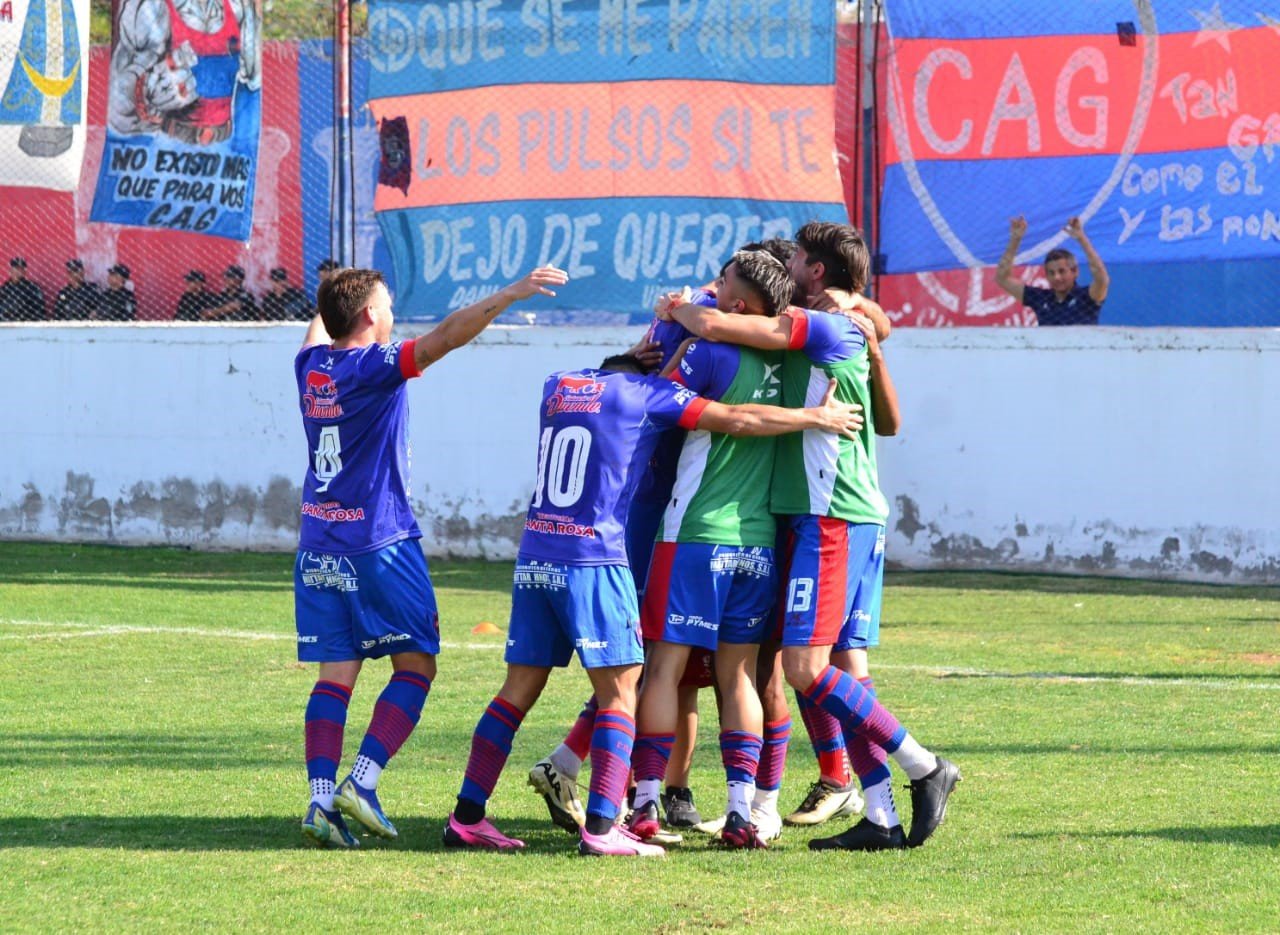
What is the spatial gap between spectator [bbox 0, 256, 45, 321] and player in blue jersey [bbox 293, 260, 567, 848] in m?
11.8

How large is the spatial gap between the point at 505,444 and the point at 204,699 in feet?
22.3

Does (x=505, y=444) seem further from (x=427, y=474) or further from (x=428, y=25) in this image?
(x=428, y=25)

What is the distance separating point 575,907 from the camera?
5129mm

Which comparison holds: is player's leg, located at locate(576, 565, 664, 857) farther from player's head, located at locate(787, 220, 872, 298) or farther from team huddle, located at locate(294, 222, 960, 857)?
player's head, located at locate(787, 220, 872, 298)

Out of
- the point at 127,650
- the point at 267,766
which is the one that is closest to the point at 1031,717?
the point at 267,766

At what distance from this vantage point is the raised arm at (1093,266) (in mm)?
14156

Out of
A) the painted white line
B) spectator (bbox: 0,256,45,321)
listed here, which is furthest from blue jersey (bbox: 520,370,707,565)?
spectator (bbox: 0,256,45,321)

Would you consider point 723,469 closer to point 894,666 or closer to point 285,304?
point 894,666

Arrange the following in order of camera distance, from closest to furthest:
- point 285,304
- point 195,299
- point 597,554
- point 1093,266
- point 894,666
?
point 597,554, point 894,666, point 1093,266, point 285,304, point 195,299

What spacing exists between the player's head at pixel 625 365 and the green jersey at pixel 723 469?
131 millimetres

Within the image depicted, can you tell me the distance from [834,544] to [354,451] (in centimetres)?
156

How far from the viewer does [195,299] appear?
16734mm

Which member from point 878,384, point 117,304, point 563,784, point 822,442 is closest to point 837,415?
point 822,442

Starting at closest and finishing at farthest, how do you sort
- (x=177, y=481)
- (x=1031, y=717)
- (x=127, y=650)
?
(x=1031, y=717), (x=127, y=650), (x=177, y=481)
